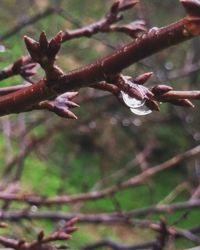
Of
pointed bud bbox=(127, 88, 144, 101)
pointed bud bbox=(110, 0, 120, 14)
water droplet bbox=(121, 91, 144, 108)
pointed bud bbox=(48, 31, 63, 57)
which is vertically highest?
pointed bud bbox=(110, 0, 120, 14)

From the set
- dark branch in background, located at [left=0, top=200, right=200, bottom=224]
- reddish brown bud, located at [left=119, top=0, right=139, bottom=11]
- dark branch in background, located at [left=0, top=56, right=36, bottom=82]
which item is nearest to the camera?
dark branch in background, located at [left=0, top=56, right=36, bottom=82]

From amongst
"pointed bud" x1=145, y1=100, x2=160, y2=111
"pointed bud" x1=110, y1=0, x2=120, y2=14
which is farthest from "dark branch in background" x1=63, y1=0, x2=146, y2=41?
"pointed bud" x1=145, y1=100, x2=160, y2=111

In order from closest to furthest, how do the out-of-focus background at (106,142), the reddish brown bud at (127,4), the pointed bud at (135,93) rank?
the pointed bud at (135,93) < the reddish brown bud at (127,4) < the out-of-focus background at (106,142)

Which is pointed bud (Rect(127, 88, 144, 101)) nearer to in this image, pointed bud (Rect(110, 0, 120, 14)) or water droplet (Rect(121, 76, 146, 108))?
water droplet (Rect(121, 76, 146, 108))

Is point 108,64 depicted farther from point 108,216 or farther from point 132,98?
point 108,216

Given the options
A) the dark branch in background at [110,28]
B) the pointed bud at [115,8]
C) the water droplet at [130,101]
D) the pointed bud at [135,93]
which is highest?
the pointed bud at [115,8]

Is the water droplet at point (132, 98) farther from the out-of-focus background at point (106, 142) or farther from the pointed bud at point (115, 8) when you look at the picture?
the out-of-focus background at point (106, 142)

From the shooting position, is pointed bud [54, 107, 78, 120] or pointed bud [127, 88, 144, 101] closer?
pointed bud [127, 88, 144, 101]

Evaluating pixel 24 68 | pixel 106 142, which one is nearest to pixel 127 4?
pixel 24 68

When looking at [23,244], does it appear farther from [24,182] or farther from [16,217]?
[24,182]

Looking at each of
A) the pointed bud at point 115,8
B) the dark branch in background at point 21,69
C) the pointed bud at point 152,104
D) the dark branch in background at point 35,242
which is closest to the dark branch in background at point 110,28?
the pointed bud at point 115,8

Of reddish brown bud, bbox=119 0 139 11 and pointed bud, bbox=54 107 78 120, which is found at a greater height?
reddish brown bud, bbox=119 0 139 11

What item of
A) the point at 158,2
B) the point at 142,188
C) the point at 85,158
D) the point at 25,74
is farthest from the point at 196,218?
the point at 25,74
